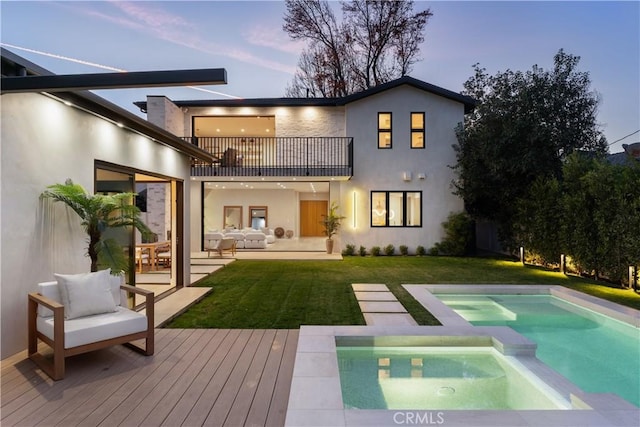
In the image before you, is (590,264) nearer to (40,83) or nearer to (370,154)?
(370,154)

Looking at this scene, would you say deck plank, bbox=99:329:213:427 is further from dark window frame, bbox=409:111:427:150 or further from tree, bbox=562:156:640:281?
dark window frame, bbox=409:111:427:150

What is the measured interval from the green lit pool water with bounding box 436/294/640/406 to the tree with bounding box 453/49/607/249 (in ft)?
15.8

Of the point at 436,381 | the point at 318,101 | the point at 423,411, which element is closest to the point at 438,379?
the point at 436,381

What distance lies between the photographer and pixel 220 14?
1260 centimetres

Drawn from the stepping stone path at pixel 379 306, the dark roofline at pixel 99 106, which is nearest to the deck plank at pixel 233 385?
the stepping stone path at pixel 379 306

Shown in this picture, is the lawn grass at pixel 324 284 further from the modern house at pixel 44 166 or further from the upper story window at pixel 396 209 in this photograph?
the modern house at pixel 44 166

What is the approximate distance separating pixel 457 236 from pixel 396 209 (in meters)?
2.29

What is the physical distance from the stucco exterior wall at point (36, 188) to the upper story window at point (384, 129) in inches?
393

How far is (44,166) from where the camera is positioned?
4.00m

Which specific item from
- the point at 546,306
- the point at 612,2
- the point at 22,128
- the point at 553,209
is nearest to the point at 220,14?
the point at 22,128

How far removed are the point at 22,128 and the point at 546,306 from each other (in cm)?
817

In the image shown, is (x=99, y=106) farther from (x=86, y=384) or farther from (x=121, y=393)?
(x=121, y=393)

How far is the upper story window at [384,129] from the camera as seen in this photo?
13.4m

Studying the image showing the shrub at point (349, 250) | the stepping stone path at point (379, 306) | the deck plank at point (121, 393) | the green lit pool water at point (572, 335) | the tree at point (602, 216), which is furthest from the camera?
the shrub at point (349, 250)
